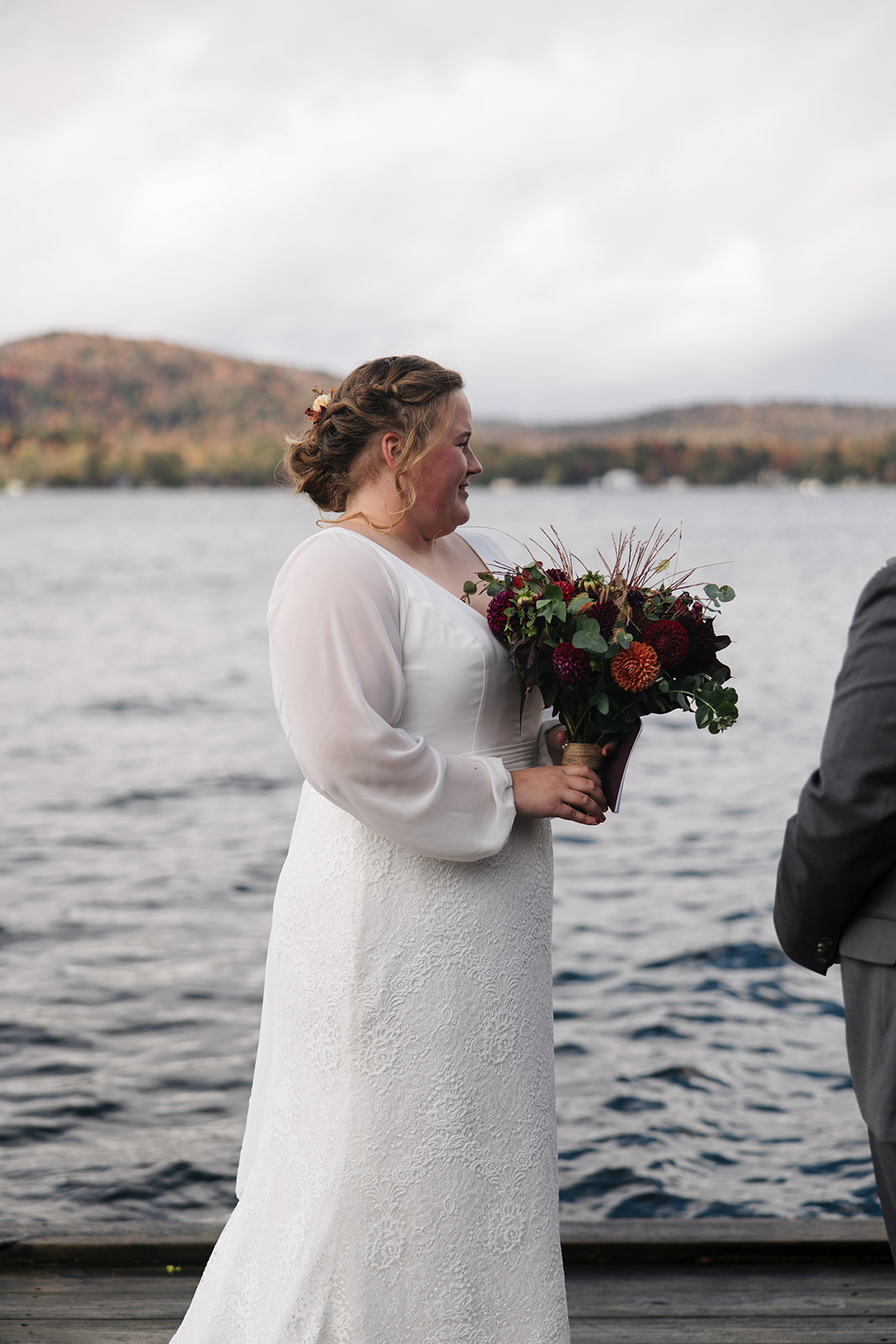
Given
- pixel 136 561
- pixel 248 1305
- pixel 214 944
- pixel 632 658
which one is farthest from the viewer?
pixel 136 561

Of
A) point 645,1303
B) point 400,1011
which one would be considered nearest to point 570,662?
point 400,1011

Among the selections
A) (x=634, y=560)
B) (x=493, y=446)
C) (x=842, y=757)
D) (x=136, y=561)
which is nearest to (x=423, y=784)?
(x=634, y=560)

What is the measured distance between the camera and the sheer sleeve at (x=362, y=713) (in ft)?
7.18

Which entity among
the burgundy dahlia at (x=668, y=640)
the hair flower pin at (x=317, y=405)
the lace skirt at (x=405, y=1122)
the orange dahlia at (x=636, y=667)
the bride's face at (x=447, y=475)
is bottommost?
the lace skirt at (x=405, y=1122)

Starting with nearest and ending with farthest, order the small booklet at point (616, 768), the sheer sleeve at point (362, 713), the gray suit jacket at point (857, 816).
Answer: the gray suit jacket at point (857, 816) → the sheer sleeve at point (362, 713) → the small booklet at point (616, 768)

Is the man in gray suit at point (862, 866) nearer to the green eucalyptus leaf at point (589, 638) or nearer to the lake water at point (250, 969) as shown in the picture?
the green eucalyptus leaf at point (589, 638)

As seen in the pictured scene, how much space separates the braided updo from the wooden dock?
1957 millimetres

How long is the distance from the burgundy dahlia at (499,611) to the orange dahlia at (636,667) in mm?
219

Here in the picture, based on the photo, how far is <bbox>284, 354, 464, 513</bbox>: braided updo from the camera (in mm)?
2389

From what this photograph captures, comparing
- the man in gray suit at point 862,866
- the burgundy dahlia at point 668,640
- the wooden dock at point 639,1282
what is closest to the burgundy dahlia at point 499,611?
the burgundy dahlia at point 668,640

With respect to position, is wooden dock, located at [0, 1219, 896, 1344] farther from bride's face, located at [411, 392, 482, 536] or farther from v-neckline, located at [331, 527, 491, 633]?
bride's face, located at [411, 392, 482, 536]

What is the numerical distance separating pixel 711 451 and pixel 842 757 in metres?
88.7

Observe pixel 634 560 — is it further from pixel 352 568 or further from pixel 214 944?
pixel 214 944

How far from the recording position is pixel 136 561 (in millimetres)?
47750
